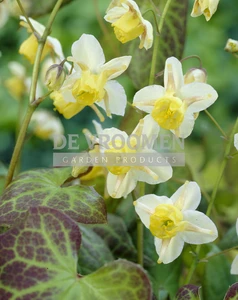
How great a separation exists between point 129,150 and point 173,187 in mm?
169

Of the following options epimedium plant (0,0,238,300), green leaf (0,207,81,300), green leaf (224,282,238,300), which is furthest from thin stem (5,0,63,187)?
green leaf (224,282,238,300)

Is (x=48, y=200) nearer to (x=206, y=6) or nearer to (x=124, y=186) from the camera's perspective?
(x=124, y=186)

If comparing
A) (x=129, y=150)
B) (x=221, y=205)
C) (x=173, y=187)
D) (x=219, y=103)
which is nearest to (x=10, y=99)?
(x=219, y=103)

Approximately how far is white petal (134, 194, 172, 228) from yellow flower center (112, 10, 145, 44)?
130 mm

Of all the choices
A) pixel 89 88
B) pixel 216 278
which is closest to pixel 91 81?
pixel 89 88

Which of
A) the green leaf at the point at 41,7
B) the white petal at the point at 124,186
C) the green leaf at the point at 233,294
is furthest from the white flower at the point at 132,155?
the green leaf at the point at 41,7

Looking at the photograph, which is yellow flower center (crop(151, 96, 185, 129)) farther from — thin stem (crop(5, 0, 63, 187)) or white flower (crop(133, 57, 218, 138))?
thin stem (crop(5, 0, 63, 187))

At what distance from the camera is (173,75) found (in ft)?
1.53

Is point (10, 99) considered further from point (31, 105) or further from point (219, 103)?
point (31, 105)

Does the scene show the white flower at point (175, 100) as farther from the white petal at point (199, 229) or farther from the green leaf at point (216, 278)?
the green leaf at point (216, 278)

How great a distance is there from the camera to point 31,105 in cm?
49

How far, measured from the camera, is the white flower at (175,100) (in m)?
0.46

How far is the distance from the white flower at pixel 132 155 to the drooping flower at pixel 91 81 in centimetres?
3

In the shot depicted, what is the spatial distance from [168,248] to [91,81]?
14cm
